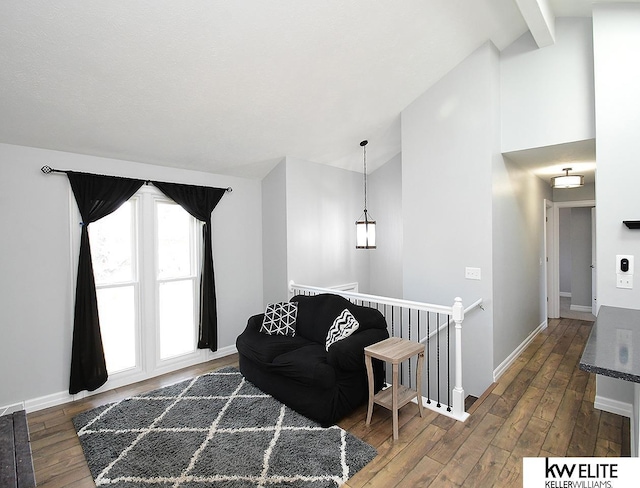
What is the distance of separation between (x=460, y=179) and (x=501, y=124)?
778mm

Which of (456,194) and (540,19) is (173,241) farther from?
(540,19)

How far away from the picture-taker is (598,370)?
4.63 feet

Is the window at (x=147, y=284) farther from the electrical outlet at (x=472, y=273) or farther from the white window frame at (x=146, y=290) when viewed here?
the electrical outlet at (x=472, y=273)

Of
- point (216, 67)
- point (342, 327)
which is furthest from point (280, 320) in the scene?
point (216, 67)

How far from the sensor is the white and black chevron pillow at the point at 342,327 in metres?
3.15

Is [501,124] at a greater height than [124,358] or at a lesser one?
greater

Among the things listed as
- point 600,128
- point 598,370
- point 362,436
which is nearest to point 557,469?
point 598,370

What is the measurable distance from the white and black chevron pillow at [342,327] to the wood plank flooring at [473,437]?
66cm

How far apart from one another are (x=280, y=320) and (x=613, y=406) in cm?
318

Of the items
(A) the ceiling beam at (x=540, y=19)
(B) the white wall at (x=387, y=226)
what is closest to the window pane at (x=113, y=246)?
(B) the white wall at (x=387, y=226)

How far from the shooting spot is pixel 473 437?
2508mm

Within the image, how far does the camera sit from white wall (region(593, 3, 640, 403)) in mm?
2711

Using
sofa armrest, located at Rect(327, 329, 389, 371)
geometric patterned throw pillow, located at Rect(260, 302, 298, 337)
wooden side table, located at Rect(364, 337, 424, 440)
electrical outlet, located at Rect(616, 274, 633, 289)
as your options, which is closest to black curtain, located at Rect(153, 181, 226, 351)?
geometric patterned throw pillow, located at Rect(260, 302, 298, 337)

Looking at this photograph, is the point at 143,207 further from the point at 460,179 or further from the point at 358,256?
the point at 460,179
